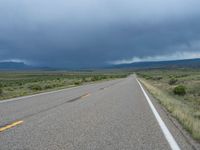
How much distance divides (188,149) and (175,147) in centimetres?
26

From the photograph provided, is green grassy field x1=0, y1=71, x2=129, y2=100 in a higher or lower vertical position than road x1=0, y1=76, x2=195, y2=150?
lower

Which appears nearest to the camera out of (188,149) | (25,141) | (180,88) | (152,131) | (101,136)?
(188,149)

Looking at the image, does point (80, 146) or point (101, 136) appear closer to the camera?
point (80, 146)

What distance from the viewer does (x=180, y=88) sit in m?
27.0

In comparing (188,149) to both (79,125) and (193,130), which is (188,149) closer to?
(193,130)

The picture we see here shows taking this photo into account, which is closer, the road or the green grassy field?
the road

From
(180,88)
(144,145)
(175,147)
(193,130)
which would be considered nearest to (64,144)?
(144,145)

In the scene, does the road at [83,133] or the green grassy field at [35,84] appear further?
the green grassy field at [35,84]

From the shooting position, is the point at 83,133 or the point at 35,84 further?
the point at 35,84

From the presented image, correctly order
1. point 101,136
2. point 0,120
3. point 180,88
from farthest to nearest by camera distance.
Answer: point 180,88 < point 0,120 < point 101,136

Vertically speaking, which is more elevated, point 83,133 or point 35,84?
point 83,133

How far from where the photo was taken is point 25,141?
6.28 meters

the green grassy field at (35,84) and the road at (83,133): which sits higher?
the road at (83,133)

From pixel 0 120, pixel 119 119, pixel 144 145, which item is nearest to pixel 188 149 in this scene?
pixel 144 145
